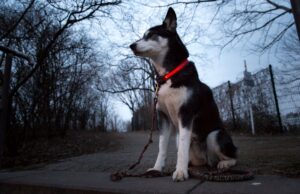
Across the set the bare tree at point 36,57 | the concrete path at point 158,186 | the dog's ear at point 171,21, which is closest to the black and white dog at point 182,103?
the dog's ear at point 171,21

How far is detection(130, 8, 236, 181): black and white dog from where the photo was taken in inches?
105

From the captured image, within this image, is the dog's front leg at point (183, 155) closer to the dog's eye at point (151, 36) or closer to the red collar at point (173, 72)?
the red collar at point (173, 72)

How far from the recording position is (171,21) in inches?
116

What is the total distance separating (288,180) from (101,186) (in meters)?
1.57

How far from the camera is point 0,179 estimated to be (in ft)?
12.0

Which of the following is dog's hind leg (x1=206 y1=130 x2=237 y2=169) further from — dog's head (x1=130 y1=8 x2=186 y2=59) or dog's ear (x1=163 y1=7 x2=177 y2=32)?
dog's ear (x1=163 y1=7 x2=177 y2=32)

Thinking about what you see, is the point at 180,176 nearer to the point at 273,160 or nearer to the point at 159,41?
the point at 159,41

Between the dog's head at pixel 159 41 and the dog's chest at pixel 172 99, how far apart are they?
1.12 feet

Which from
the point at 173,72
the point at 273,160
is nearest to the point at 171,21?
the point at 173,72

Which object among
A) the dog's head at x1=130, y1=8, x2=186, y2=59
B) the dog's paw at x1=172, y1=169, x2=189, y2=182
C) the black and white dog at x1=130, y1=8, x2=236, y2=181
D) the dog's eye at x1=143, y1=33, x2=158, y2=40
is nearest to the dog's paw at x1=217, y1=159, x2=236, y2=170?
the black and white dog at x1=130, y1=8, x2=236, y2=181

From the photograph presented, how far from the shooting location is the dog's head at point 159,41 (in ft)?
9.25

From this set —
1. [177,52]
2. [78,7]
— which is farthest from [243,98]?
[177,52]

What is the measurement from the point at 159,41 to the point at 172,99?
605mm

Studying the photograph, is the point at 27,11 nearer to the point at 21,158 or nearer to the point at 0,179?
the point at 21,158
